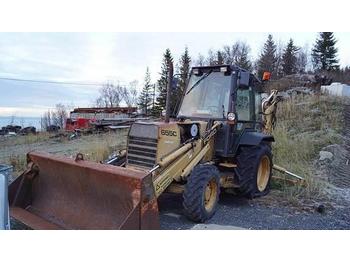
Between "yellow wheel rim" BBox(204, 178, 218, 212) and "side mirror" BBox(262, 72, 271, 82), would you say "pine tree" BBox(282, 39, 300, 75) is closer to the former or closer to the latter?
"side mirror" BBox(262, 72, 271, 82)

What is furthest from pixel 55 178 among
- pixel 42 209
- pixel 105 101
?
pixel 105 101

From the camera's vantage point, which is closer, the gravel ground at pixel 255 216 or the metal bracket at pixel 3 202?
the metal bracket at pixel 3 202

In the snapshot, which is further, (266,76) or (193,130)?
(266,76)

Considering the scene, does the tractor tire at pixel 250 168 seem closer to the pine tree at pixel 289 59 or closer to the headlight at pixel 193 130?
the headlight at pixel 193 130

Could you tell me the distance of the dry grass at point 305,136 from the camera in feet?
24.4

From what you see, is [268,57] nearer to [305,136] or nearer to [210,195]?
[305,136]

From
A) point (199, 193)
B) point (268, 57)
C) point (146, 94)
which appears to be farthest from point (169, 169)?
point (268, 57)

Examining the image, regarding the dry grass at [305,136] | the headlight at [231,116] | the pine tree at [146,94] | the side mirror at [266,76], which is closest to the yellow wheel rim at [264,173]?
the dry grass at [305,136]

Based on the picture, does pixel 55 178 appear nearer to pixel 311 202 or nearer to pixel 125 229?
pixel 125 229

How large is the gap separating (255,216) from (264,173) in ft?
4.43

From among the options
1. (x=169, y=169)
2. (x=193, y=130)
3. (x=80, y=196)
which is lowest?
(x=80, y=196)

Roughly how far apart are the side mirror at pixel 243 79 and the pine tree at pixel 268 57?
115 ft

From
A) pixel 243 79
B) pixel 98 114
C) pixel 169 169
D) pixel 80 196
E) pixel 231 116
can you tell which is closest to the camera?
pixel 80 196

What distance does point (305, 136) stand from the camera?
12203mm
